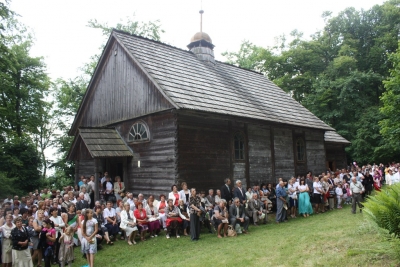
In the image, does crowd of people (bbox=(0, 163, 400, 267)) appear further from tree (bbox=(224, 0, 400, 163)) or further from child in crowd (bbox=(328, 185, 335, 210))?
tree (bbox=(224, 0, 400, 163))

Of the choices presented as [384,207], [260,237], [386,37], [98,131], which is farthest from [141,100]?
[386,37]

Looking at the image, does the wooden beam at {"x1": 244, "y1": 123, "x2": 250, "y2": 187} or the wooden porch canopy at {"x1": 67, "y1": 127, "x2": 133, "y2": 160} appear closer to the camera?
the wooden porch canopy at {"x1": 67, "y1": 127, "x2": 133, "y2": 160}

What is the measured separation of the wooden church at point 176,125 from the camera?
1375 cm

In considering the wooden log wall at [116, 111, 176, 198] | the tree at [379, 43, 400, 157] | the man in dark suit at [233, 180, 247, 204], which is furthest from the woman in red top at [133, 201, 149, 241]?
the tree at [379, 43, 400, 157]

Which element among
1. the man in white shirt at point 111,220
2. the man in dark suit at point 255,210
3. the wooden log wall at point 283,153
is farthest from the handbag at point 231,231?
the wooden log wall at point 283,153

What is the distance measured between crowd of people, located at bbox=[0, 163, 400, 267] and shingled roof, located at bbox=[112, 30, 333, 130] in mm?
3587

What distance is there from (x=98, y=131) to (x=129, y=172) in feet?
7.85

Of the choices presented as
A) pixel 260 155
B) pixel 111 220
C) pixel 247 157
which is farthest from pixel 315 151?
pixel 111 220

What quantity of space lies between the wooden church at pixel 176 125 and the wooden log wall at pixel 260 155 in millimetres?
51

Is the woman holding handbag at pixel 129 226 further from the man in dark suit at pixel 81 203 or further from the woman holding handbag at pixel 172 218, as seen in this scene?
the man in dark suit at pixel 81 203

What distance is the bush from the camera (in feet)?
19.7

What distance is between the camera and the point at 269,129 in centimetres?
1809

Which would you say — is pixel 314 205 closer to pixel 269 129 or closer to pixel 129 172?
pixel 269 129

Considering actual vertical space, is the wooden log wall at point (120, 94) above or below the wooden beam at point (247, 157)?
above
